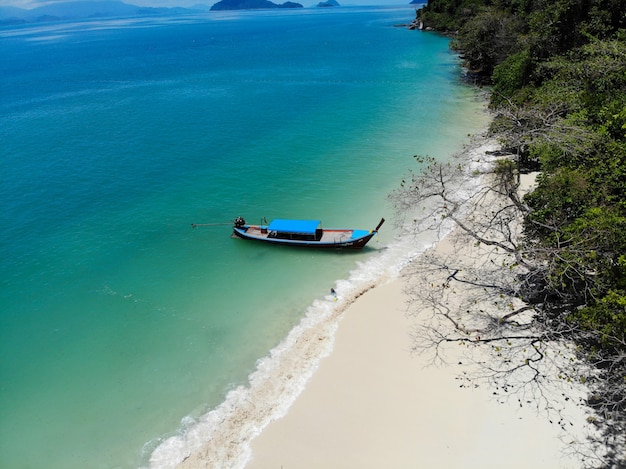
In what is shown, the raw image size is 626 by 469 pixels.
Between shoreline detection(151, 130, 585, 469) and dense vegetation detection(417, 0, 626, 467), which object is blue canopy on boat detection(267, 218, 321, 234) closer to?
shoreline detection(151, 130, 585, 469)

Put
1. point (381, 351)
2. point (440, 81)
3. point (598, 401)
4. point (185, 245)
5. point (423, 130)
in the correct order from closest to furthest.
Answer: point (598, 401) → point (381, 351) → point (185, 245) → point (423, 130) → point (440, 81)

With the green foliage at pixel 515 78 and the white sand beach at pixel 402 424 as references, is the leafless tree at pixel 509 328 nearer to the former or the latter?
the white sand beach at pixel 402 424

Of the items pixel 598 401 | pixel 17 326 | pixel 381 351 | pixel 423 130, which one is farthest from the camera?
pixel 423 130

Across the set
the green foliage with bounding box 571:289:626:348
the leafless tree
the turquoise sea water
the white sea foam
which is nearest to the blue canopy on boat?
the turquoise sea water

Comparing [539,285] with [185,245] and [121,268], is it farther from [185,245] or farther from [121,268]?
[121,268]

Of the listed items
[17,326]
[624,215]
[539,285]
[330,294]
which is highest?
[624,215]

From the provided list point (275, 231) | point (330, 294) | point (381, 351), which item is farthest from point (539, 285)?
point (275, 231)

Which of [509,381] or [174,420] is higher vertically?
[509,381]

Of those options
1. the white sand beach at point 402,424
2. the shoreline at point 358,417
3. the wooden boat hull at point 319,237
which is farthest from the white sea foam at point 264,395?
the wooden boat hull at point 319,237
